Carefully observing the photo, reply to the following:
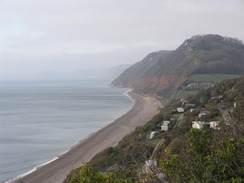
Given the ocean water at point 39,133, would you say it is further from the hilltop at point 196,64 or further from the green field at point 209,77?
the hilltop at point 196,64

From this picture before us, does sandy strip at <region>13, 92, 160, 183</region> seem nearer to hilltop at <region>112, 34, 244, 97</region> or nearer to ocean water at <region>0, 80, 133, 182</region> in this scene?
ocean water at <region>0, 80, 133, 182</region>

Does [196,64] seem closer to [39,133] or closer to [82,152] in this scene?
[39,133]

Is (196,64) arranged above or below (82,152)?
above

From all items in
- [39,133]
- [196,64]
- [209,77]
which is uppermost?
[196,64]

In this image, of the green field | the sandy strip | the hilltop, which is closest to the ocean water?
the sandy strip

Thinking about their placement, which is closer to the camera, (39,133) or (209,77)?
(39,133)

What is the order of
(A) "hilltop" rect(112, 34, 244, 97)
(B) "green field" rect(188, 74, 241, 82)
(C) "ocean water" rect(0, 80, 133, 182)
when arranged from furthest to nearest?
(A) "hilltop" rect(112, 34, 244, 97)
(B) "green field" rect(188, 74, 241, 82)
(C) "ocean water" rect(0, 80, 133, 182)

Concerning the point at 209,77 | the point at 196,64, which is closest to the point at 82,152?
the point at 209,77

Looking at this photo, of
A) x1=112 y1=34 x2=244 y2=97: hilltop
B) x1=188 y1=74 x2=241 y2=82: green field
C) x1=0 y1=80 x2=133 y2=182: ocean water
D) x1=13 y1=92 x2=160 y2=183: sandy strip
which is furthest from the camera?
x1=112 y1=34 x2=244 y2=97: hilltop

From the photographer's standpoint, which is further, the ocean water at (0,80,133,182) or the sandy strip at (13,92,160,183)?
the ocean water at (0,80,133,182)

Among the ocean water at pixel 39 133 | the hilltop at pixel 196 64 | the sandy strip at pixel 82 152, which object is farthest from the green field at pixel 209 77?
the sandy strip at pixel 82 152

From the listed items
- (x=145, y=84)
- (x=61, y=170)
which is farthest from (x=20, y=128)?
(x=145, y=84)
